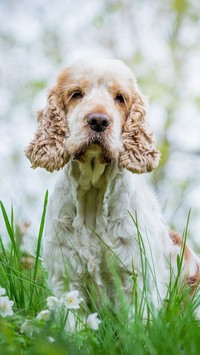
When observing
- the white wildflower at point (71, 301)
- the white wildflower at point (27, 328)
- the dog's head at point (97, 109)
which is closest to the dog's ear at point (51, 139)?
the dog's head at point (97, 109)

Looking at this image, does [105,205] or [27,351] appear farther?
A: [105,205]

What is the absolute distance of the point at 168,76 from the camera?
679 inches

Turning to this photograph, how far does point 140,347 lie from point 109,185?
1.59m

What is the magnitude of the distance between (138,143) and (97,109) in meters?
0.47

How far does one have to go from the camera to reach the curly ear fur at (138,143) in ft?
12.8

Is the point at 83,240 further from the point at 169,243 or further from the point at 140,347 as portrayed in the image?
the point at 140,347

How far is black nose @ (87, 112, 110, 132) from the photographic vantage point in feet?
11.8

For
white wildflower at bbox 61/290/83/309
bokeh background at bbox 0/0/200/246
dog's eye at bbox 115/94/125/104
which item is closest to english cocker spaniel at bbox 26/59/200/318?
dog's eye at bbox 115/94/125/104

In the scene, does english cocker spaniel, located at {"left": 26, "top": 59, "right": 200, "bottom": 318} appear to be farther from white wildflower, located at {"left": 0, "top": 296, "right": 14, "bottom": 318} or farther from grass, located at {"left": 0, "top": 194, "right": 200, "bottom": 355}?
white wildflower, located at {"left": 0, "top": 296, "right": 14, "bottom": 318}

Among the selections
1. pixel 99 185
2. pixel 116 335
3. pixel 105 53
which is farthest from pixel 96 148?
pixel 105 53

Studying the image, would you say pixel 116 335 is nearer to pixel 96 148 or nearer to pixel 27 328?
pixel 27 328

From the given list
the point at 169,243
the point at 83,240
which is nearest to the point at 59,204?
the point at 83,240

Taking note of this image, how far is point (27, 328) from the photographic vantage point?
2.69 metres

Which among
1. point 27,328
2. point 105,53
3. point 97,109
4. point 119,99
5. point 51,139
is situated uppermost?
point 105,53
